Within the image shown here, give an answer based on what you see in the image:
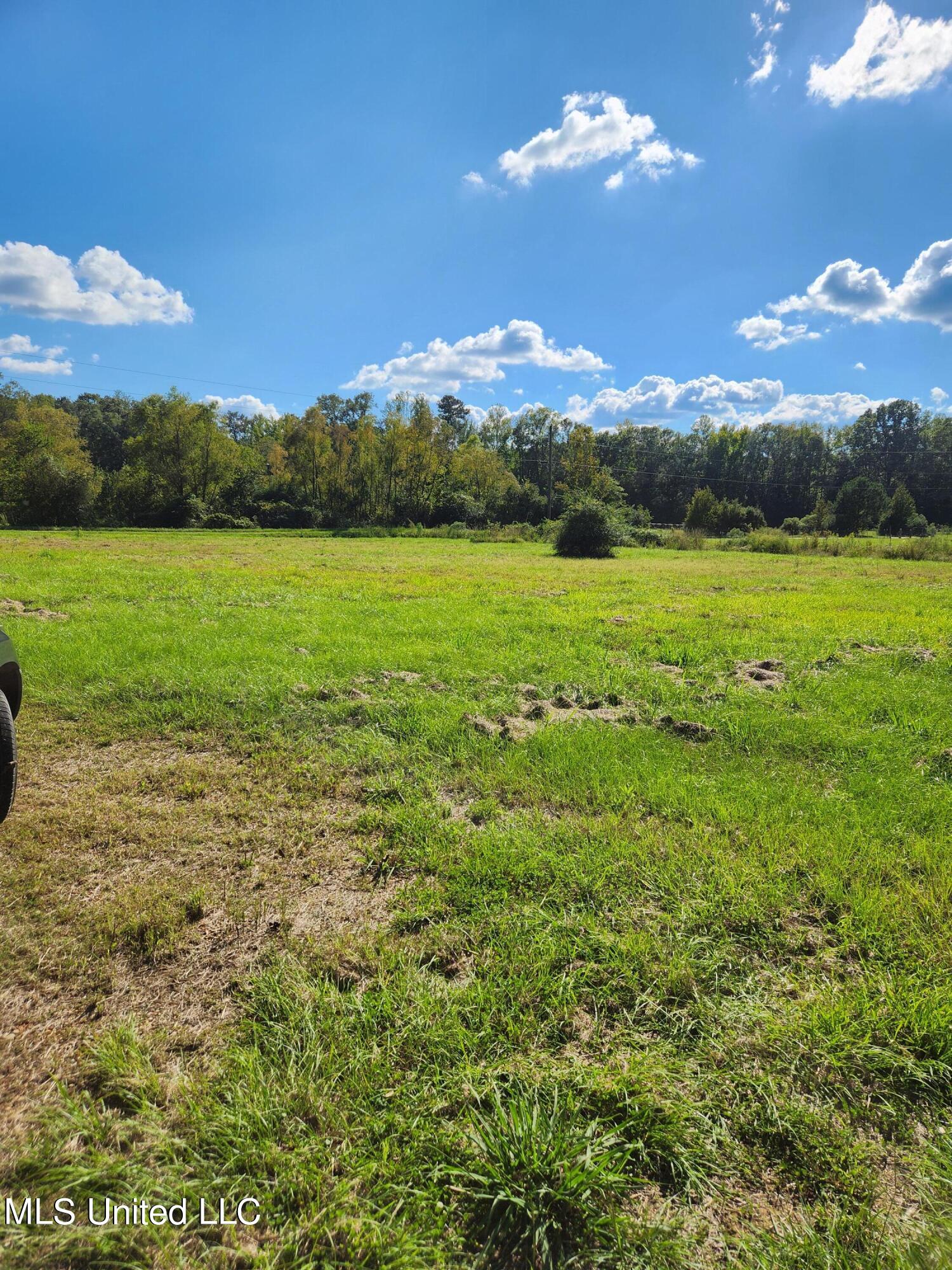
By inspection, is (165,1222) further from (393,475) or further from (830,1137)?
(393,475)

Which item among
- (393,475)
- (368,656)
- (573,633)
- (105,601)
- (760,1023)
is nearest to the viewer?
(760,1023)

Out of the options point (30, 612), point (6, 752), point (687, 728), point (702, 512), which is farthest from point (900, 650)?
point (702, 512)

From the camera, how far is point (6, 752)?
124 inches

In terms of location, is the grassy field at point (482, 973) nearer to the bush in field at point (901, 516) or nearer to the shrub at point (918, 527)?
the shrub at point (918, 527)

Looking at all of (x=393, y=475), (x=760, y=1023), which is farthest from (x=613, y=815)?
(x=393, y=475)

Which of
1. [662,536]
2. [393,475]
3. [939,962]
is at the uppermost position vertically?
[393,475]

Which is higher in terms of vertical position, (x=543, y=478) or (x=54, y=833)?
(x=543, y=478)

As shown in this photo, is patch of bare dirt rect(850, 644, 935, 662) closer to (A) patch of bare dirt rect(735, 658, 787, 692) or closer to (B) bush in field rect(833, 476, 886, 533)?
(A) patch of bare dirt rect(735, 658, 787, 692)

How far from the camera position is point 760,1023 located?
216cm

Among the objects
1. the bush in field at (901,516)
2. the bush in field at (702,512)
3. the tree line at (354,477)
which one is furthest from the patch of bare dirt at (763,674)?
the bush in field at (901,516)

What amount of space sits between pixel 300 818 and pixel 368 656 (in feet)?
11.8

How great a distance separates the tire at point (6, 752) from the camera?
3105 mm

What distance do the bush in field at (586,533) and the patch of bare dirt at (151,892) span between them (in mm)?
28216

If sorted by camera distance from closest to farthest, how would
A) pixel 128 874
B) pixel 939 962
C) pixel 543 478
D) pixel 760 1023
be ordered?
pixel 760 1023 → pixel 939 962 → pixel 128 874 → pixel 543 478
